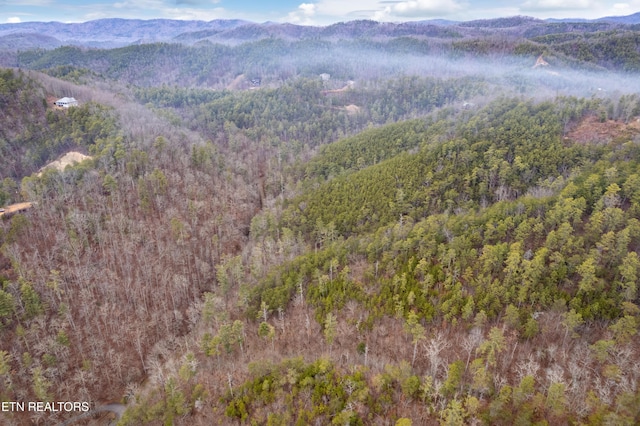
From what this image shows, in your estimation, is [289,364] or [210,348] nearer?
[289,364]

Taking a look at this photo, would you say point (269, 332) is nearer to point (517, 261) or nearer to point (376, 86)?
point (517, 261)

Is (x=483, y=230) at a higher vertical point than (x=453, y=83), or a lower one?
lower

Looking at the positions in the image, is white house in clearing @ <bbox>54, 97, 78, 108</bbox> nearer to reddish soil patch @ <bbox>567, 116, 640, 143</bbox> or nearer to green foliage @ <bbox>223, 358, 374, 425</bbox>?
green foliage @ <bbox>223, 358, 374, 425</bbox>

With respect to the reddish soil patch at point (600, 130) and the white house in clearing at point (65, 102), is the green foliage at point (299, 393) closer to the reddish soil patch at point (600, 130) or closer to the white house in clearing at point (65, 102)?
the reddish soil patch at point (600, 130)

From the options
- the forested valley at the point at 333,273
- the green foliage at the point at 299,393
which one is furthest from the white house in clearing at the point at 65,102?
the green foliage at the point at 299,393

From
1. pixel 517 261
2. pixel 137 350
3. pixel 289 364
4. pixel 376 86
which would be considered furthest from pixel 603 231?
pixel 376 86

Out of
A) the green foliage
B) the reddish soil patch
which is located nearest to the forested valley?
the green foliage

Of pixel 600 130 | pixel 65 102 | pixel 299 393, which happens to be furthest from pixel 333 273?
pixel 65 102

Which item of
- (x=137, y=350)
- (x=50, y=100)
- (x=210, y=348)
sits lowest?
(x=137, y=350)
